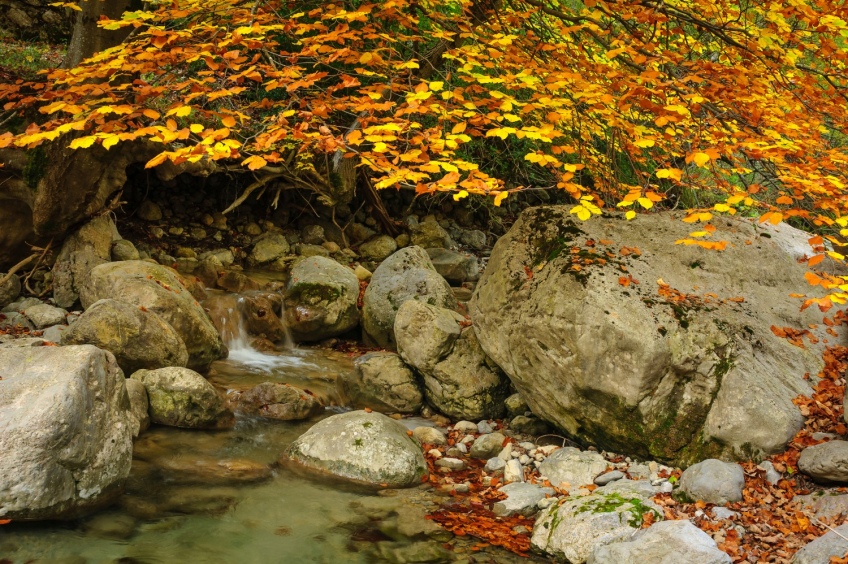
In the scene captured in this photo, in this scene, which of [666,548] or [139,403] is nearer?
[666,548]

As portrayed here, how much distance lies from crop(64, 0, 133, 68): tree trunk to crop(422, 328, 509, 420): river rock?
5.05 metres

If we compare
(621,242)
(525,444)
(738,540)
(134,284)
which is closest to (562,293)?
(621,242)

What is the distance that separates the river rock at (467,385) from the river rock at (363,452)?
1.27 metres

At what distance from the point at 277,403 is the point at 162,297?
204 cm

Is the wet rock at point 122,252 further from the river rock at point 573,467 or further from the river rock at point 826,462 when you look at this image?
the river rock at point 826,462

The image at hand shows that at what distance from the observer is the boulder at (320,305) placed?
10.1 meters

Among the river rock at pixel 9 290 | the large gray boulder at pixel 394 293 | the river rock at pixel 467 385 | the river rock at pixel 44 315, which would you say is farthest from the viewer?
the large gray boulder at pixel 394 293

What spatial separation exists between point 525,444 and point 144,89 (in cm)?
472

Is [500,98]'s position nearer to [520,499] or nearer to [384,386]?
[520,499]

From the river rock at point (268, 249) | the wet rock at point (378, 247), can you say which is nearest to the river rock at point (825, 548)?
the river rock at point (268, 249)

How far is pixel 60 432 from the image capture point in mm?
4449

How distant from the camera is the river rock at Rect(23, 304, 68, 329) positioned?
8.47 metres

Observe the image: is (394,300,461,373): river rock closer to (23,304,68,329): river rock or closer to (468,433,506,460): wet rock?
(468,433,506,460): wet rock

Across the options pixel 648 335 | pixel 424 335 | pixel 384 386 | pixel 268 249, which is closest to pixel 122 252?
pixel 268 249
